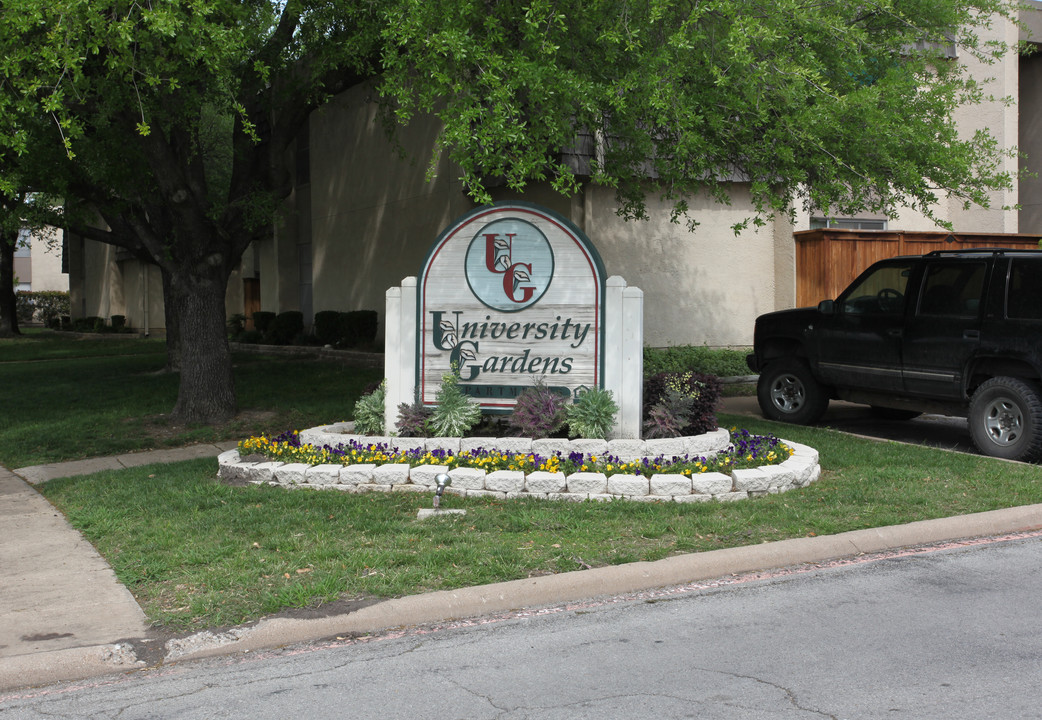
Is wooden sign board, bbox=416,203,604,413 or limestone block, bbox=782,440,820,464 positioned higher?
wooden sign board, bbox=416,203,604,413

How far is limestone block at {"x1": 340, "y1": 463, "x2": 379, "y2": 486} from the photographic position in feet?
26.9

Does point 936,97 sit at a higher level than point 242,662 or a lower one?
higher

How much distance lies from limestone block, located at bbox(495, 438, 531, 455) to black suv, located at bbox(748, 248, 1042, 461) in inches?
A: 184

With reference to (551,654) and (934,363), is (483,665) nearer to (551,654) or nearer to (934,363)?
(551,654)

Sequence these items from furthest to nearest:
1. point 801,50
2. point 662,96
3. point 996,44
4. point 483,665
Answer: point 996,44 < point 801,50 < point 662,96 < point 483,665

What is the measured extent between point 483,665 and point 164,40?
7383 millimetres

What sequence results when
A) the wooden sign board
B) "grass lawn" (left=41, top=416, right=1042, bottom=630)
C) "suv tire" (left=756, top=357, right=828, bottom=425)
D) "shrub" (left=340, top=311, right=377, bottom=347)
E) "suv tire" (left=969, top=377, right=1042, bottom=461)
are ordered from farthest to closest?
1. "shrub" (left=340, top=311, right=377, bottom=347)
2. "suv tire" (left=756, top=357, right=828, bottom=425)
3. "suv tire" (left=969, top=377, right=1042, bottom=461)
4. the wooden sign board
5. "grass lawn" (left=41, top=416, right=1042, bottom=630)

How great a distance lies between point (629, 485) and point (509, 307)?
2.19 meters

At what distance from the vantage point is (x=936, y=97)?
1055cm

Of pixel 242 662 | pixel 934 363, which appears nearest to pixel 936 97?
pixel 934 363

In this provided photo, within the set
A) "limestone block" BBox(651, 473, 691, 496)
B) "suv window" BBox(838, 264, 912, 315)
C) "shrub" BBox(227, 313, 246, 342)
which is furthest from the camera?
"shrub" BBox(227, 313, 246, 342)

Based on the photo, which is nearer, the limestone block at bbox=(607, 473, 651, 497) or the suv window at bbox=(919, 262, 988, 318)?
the limestone block at bbox=(607, 473, 651, 497)

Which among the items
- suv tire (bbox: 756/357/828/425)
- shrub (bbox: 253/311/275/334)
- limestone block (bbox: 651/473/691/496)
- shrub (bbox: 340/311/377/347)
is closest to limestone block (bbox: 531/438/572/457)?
limestone block (bbox: 651/473/691/496)

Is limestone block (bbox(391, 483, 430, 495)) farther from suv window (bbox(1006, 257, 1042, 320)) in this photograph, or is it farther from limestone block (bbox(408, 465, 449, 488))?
suv window (bbox(1006, 257, 1042, 320))
